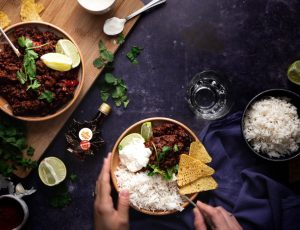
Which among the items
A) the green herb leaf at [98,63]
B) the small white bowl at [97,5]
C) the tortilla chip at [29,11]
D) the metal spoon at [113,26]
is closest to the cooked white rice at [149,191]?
the green herb leaf at [98,63]

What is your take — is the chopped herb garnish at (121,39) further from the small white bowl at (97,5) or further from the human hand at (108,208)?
the human hand at (108,208)

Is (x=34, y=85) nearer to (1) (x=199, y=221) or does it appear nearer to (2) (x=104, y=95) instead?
(2) (x=104, y=95)

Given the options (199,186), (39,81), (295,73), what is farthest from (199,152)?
(39,81)

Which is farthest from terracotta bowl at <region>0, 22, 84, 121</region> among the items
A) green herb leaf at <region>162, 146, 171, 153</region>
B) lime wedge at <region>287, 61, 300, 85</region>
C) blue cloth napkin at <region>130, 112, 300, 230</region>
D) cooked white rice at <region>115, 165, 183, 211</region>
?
lime wedge at <region>287, 61, 300, 85</region>

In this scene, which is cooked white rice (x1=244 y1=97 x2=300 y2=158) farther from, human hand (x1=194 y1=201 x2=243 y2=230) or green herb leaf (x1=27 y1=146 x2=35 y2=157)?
green herb leaf (x1=27 y1=146 x2=35 y2=157)

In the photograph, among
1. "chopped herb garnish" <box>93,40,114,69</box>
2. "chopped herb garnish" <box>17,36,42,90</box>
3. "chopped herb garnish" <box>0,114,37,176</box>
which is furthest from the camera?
"chopped herb garnish" <box>93,40,114,69</box>

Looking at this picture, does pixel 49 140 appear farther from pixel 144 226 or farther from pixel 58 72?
pixel 144 226
